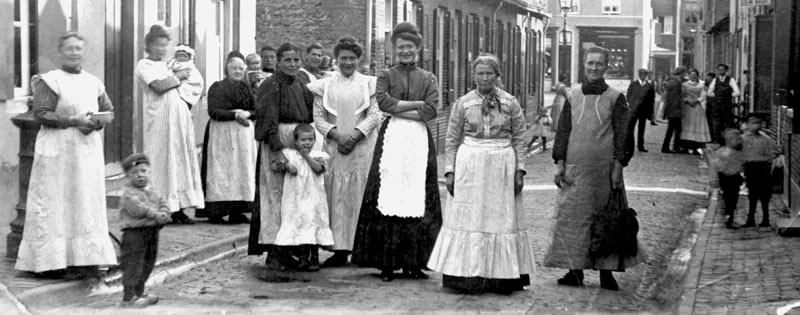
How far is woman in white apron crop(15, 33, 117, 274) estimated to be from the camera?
9.39 meters

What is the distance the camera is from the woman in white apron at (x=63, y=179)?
939 cm

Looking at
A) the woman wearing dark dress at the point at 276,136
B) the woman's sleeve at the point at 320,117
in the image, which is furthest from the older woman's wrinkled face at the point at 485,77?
the woman wearing dark dress at the point at 276,136

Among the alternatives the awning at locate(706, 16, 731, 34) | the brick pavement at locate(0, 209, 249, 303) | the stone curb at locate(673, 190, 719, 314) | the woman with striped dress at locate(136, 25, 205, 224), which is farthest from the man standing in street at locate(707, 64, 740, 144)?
the woman with striped dress at locate(136, 25, 205, 224)

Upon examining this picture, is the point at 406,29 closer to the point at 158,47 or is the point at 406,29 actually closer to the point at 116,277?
the point at 116,277

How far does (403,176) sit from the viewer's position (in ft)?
32.9

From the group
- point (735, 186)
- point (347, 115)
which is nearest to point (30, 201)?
point (347, 115)

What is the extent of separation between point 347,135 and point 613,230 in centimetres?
214

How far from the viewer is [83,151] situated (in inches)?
373

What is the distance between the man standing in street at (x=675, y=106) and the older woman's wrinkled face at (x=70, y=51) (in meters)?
17.8

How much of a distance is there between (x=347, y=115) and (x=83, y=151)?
201 centimetres

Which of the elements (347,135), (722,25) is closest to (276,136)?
(347,135)

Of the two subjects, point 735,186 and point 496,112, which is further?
point 735,186

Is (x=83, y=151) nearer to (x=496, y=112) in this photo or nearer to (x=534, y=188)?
(x=496, y=112)

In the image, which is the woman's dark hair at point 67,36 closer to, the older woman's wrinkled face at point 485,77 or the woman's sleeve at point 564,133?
the older woman's wrinkled face at point 485,77
